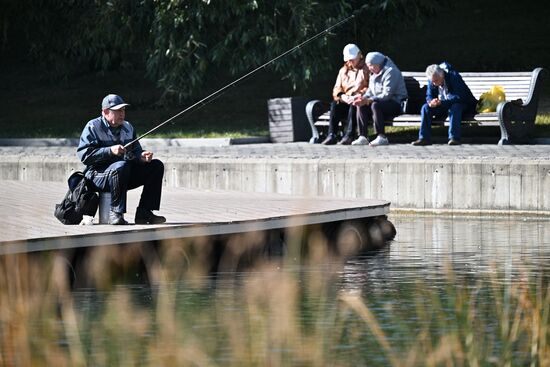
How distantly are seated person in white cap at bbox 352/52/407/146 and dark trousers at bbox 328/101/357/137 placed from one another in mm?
152

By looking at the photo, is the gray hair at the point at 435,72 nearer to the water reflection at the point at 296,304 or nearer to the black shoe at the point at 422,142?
the black shoe at the point at 422,142

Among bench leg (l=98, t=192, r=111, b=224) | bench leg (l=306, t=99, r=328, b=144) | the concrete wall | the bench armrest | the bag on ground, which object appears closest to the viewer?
bench leg (l=98, t=192, r=111, b=224)

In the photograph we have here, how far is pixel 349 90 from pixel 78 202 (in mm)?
8954

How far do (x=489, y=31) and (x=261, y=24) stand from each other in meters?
11.2

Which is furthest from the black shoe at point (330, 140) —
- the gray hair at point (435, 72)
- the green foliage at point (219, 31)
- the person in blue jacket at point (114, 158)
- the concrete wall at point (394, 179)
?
the person in blue jacket at point (114, 158)

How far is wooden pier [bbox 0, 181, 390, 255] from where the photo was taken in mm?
13453

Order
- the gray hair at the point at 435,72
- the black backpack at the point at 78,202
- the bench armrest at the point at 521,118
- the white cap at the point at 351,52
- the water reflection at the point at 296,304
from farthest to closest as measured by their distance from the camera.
Answer: the white cap at the point at 351,52 < the bench armrest at the point at 521,118 < the gray hair at the point at 435,72 < the black backpack at the point at 78,202 < the water reflection at the point at 296,304

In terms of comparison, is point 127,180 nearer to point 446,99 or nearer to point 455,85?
point 446,99

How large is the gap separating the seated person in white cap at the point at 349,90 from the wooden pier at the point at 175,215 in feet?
14.0

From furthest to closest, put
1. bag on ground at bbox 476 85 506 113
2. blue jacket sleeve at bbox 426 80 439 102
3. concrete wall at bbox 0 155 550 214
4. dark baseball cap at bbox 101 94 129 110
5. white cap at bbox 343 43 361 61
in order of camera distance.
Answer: white cap at bbox 343 43 361 61
bag on ground at bbox 476 85 506 113
blue jacket sleeve at bbox 426 80 439 102
concrete wall at bbox 0 155 550 214
dark baseball cap at bbox 101 94 129 110

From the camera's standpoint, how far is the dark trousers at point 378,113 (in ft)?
73.8

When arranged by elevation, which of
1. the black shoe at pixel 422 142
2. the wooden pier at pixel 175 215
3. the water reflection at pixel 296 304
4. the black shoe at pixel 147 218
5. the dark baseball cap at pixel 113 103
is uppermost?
the dark baseball cap at pixel 113 103

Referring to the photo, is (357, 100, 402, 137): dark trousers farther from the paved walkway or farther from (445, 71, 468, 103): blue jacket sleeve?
(445, 71, 468, 103): blue jacket sleeve

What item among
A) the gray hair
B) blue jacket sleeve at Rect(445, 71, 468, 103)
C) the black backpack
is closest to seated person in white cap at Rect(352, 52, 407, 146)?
the gray hair
